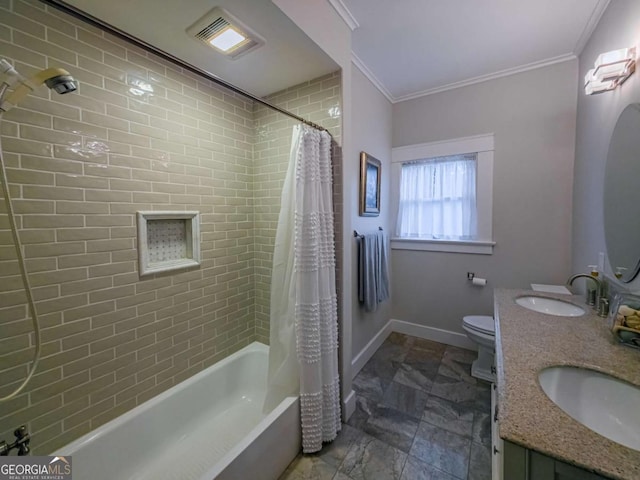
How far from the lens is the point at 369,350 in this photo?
2555 millimetres

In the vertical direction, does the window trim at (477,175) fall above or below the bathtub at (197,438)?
above

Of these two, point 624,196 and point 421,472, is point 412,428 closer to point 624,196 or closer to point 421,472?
point 421,472

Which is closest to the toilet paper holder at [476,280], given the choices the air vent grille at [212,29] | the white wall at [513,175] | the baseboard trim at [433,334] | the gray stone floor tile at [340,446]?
the white wall at [513,175]

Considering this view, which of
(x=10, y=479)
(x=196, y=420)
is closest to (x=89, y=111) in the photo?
(x=10, y=479)

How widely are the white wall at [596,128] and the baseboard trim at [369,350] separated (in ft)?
5.68

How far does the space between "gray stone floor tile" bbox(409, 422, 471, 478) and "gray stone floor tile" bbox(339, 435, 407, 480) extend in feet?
0.40

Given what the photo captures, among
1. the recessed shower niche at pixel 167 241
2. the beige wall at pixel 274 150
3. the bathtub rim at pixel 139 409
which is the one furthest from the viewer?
the beige wall at pixel 274 150

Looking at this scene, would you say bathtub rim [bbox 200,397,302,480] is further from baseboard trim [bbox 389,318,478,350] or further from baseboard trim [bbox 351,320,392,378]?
baseboard trim [bbox 389,318,478,350]

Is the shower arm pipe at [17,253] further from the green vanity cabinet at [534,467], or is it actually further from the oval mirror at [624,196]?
the oval mirror at [624,196]

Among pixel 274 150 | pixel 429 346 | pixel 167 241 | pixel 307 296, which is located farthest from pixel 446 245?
pixel 167 241

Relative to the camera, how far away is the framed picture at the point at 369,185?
2.27 metres

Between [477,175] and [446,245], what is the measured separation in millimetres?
732

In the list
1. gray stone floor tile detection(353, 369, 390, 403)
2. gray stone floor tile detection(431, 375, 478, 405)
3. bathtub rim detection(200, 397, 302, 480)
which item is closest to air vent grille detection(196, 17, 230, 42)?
bathtub rim detection(200, 397, 302, 480)

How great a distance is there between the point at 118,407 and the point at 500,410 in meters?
1.82
